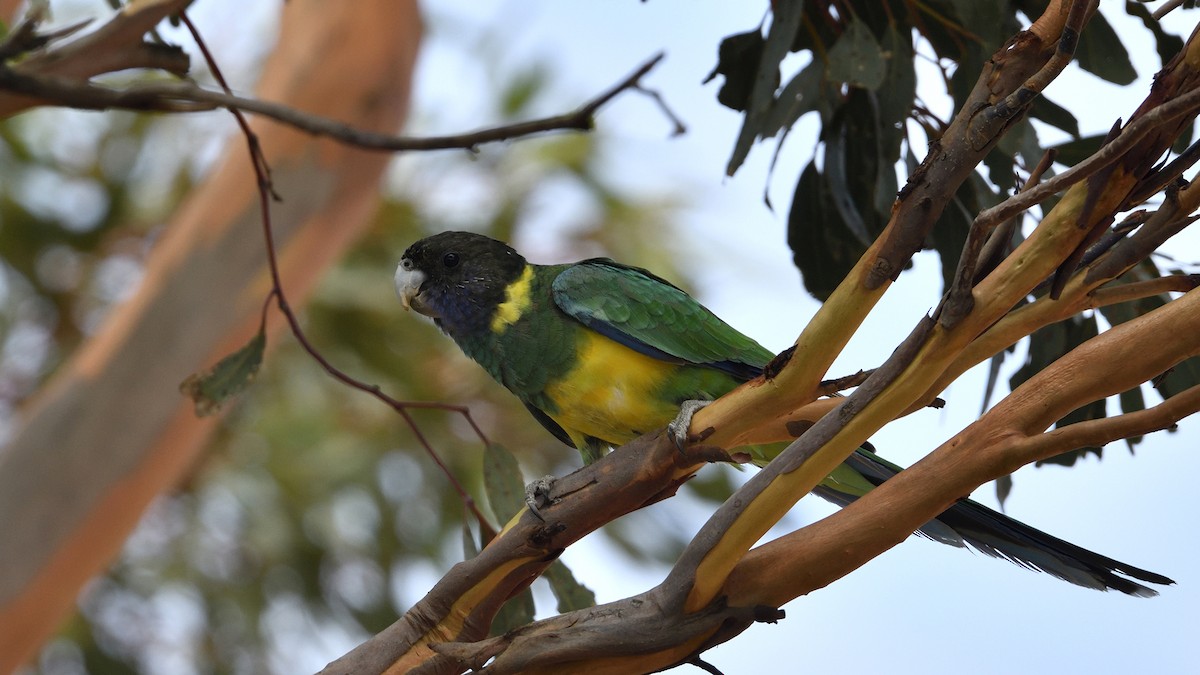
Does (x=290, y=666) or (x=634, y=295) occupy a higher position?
(x=290, y=666)

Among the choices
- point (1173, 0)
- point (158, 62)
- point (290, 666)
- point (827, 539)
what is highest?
point (290, 666)

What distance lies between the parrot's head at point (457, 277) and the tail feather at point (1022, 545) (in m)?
0.79

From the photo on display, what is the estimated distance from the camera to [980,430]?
127 cm

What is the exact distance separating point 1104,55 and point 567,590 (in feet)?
4.20

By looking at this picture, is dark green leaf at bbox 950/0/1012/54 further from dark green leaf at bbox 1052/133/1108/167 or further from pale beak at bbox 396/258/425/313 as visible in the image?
pale beak at bbox 396/258/425/313

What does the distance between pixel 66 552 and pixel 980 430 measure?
3370mm

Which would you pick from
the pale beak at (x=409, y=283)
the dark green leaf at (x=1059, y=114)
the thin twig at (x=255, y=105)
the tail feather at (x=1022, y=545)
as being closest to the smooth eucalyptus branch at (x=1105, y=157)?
the tail feather at (x=1022, y=545)

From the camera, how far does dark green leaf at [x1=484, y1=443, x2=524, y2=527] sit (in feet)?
6.93

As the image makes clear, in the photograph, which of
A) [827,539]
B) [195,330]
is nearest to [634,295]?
[827,539]

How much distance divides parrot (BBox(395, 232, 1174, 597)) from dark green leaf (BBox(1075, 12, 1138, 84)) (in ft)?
2.34

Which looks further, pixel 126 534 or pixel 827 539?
pixel 126 534

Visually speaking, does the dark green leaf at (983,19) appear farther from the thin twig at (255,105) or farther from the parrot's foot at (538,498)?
the parrot's foot at (538,498)

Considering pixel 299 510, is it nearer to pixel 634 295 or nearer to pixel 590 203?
pixel 590 203

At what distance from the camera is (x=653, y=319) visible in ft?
6.49
